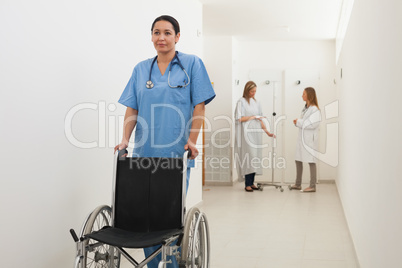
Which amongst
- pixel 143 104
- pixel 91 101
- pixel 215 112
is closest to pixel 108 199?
pixel 91 101

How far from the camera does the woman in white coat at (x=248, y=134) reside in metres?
6.64

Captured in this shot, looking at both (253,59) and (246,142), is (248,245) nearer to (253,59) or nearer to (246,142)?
(246,142)

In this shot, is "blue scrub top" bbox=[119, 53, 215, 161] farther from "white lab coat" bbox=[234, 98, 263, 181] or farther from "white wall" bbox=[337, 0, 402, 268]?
"white lab coat" bbox=[234, 98, 263, 181]

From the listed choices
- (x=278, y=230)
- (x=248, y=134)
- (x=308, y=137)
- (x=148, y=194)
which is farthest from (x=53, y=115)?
(x=308, y=137)

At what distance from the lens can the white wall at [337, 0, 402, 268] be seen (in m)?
1.66

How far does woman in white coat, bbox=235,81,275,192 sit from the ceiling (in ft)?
2.86

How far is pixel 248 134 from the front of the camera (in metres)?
6.74

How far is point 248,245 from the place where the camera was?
12.0 feet

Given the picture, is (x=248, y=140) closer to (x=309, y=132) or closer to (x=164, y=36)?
(x=309, y=132)

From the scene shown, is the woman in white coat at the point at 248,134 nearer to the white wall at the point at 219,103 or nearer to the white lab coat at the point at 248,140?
the white lab coat at the point at 248,140

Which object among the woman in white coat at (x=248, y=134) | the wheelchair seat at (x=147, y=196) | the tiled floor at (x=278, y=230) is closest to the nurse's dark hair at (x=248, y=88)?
the woman in white coat at (x=248, y=134)

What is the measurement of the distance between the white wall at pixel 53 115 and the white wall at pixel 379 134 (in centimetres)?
156

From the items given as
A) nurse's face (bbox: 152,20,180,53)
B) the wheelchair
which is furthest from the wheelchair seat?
nurse's face (bbox: 152,20,180,53)

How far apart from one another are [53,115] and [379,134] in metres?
1.57
